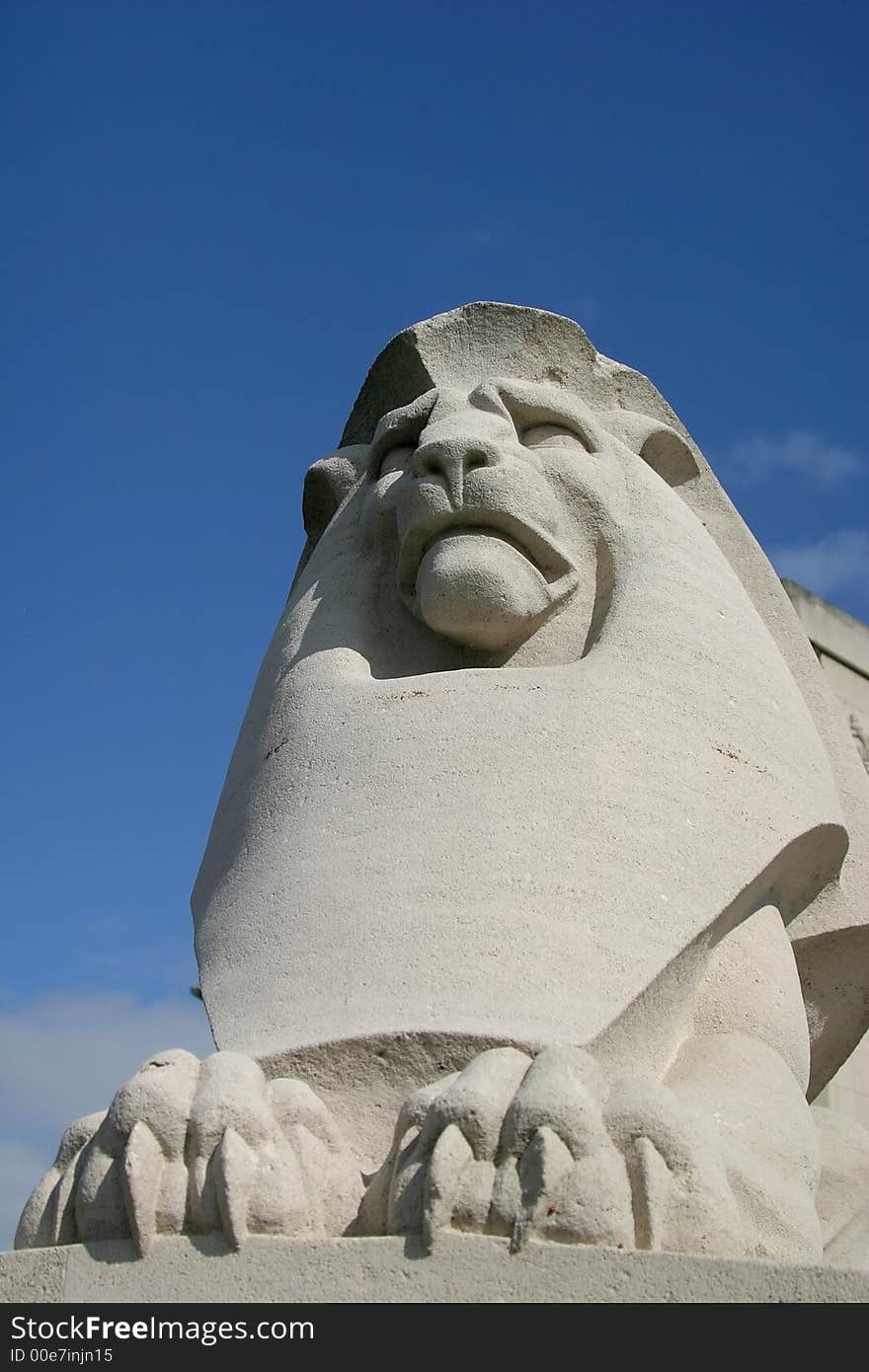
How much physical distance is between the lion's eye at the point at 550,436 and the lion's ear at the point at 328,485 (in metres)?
0.64

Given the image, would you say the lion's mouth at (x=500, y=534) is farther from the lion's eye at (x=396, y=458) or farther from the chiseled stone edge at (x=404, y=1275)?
the chiseled stone edge at (x=404, y=1275)

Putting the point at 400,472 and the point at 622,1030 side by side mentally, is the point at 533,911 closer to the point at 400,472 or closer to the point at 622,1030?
the point at 622,1030

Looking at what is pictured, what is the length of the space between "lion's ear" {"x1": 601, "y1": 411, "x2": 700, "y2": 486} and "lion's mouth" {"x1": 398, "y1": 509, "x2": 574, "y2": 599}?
74 cm

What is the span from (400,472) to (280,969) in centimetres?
176

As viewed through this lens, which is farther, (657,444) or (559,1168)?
(657,444)

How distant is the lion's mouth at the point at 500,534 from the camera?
403 centimetres

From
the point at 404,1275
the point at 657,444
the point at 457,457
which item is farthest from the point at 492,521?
the point at 404,1275

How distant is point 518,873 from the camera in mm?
3184

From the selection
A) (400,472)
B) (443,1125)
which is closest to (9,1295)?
(443,1125)

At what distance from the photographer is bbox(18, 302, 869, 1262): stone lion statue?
245 cm

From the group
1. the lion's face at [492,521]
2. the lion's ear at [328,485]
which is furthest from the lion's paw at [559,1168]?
the lion's ear at [328,485]

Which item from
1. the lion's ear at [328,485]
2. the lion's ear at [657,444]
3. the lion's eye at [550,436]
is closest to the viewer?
the lion's eye at [550,436]

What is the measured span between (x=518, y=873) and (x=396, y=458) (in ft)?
5.80

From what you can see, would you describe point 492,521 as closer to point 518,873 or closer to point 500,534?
point 500,534
